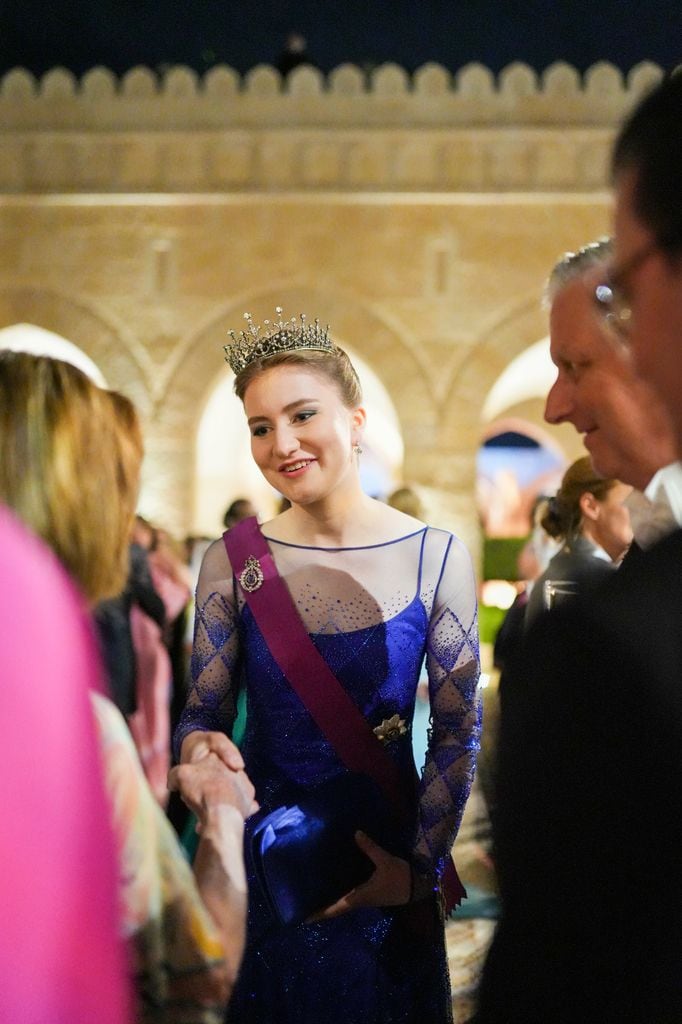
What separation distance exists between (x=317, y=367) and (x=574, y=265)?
632 mm

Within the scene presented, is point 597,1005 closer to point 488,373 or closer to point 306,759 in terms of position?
point 306,759

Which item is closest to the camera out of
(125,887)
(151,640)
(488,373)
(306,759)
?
(125,887)

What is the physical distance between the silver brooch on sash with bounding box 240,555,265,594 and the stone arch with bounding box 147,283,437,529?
10179mm

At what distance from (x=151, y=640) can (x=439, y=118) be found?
31.2 feet

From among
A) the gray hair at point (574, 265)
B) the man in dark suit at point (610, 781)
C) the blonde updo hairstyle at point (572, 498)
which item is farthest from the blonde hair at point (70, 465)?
the blonde updo hairstyle at point (572, 498)

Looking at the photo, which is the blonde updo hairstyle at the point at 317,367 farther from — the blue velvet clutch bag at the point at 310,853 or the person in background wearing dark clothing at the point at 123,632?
the person in background wearing dark clothing at the point at 123,632

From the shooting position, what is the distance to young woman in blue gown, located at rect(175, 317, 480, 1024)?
1.91 m

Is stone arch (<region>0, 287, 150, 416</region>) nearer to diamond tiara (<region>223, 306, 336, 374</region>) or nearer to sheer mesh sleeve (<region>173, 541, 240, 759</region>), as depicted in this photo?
diamond tiara (<region>223, 306, 336, 374</region>)

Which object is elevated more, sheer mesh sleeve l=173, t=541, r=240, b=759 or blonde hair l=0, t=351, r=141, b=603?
blonde hair l=0, t=351, r=141, b=603

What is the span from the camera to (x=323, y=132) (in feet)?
40.3

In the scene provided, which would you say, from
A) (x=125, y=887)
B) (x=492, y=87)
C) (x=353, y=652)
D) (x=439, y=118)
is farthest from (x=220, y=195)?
(x=125, y=887)

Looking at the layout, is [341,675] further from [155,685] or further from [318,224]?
[318,224]

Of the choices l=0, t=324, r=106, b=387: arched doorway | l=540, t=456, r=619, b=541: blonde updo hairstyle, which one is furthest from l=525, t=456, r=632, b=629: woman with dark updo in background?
l=0, t=324, r=106, b=387: arched doorway

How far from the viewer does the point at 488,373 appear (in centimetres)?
1212
